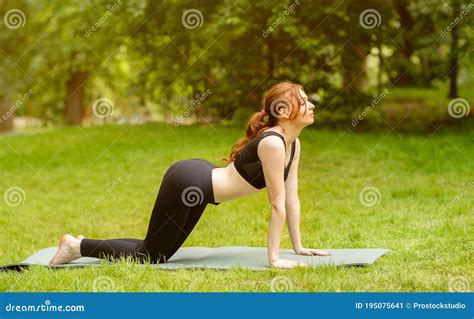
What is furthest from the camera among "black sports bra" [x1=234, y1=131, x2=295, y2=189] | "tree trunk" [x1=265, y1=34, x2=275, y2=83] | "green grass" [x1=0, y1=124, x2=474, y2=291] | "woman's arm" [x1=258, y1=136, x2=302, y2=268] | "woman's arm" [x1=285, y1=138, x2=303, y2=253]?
"tree trunk" [x1=265, y1=34, x2=275, y2=83]

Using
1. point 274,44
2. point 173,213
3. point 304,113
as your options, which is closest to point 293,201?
point 304,113

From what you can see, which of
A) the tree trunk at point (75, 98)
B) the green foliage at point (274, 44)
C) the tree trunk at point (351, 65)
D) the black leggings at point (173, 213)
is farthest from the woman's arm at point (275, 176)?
the tree trunk at point (75, 98)

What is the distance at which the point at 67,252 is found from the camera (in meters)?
6.02

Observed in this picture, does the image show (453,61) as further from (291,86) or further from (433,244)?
(291,86)

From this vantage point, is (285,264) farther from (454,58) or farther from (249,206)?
(454,58)

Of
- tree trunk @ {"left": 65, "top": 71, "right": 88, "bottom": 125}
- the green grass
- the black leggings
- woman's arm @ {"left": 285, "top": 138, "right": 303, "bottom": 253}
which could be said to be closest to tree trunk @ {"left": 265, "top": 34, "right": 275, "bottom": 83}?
the green grass

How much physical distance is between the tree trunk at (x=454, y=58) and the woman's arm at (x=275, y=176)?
790cm

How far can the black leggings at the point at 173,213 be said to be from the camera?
5.70 m

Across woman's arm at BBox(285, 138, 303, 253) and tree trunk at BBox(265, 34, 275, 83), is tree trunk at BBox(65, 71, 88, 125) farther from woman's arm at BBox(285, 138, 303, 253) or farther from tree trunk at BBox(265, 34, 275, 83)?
woman's arm at BBox(285, 138, 303, 253)

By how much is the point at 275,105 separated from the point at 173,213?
3.36ft

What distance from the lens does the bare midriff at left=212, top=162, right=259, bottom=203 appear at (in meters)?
5.70

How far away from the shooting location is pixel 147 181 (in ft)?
36.7

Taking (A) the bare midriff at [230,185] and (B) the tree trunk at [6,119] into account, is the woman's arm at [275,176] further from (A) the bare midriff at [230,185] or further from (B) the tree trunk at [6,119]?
(B) the tree trunk at [6,119]

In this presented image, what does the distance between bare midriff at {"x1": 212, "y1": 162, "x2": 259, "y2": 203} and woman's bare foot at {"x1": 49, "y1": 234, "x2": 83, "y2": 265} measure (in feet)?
3.66
